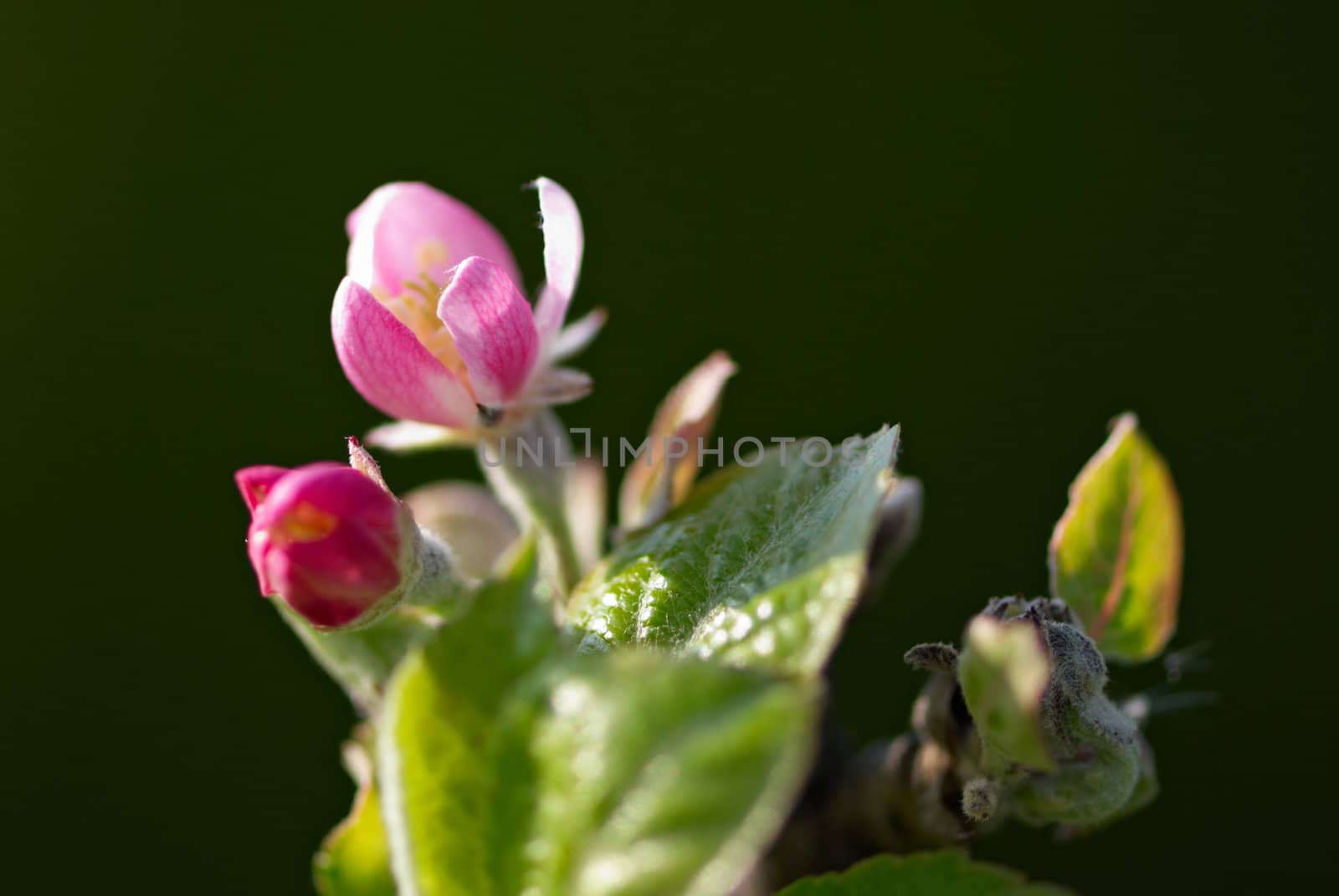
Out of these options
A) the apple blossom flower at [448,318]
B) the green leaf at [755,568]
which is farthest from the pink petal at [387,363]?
the green leaf at [755,568]

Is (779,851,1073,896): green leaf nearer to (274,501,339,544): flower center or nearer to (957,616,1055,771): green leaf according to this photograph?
(957,616,1055,771): green leaf

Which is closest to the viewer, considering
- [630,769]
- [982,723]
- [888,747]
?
[630,769]

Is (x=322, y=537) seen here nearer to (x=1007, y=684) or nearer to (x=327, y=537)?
(x=327, y=537)

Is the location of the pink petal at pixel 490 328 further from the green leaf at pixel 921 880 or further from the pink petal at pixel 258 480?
the green leaf at pixel 921 880

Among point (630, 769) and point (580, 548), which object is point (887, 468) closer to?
point (630, 769)

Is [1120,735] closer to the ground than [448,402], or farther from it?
closer to the ground

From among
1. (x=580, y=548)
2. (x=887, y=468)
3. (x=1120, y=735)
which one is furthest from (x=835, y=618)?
(x=580, y=548)

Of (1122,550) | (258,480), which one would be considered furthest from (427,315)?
(1122,550)
